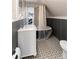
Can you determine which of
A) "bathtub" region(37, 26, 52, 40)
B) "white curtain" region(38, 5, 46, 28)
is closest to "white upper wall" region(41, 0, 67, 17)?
"white curtain" region(38, 5, 46, 28)

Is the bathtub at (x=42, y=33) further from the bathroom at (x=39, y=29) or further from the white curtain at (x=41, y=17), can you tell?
the white curtain at (x=41, y=17)

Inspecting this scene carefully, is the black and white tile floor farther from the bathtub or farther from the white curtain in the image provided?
the white curtain

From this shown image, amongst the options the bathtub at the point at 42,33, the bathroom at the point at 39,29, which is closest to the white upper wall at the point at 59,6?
the bathroom at the point at 39,29

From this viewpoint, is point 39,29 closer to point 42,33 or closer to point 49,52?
point 42,33

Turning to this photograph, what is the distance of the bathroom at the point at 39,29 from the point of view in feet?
7.53

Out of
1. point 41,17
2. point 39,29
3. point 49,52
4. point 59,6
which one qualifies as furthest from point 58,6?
point 49,52

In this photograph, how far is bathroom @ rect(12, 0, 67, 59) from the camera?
2.30 metres

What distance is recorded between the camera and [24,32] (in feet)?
8.00

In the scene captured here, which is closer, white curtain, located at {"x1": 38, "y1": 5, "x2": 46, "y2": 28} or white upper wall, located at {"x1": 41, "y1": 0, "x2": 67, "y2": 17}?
white upper wall, located at {"x1": 41, "y1": 0, "x2": 67, "y2": 17}

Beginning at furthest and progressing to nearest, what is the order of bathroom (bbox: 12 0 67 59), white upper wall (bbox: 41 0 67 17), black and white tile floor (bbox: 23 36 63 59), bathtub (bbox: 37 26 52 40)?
bathtub (bbox: 37 26 52 40)
white upper wall (bbox: 41 0 67 17)
black and white tile floor (bbox: 23 36 63 59)
bathroom (bbox: 12 0 67 59)
